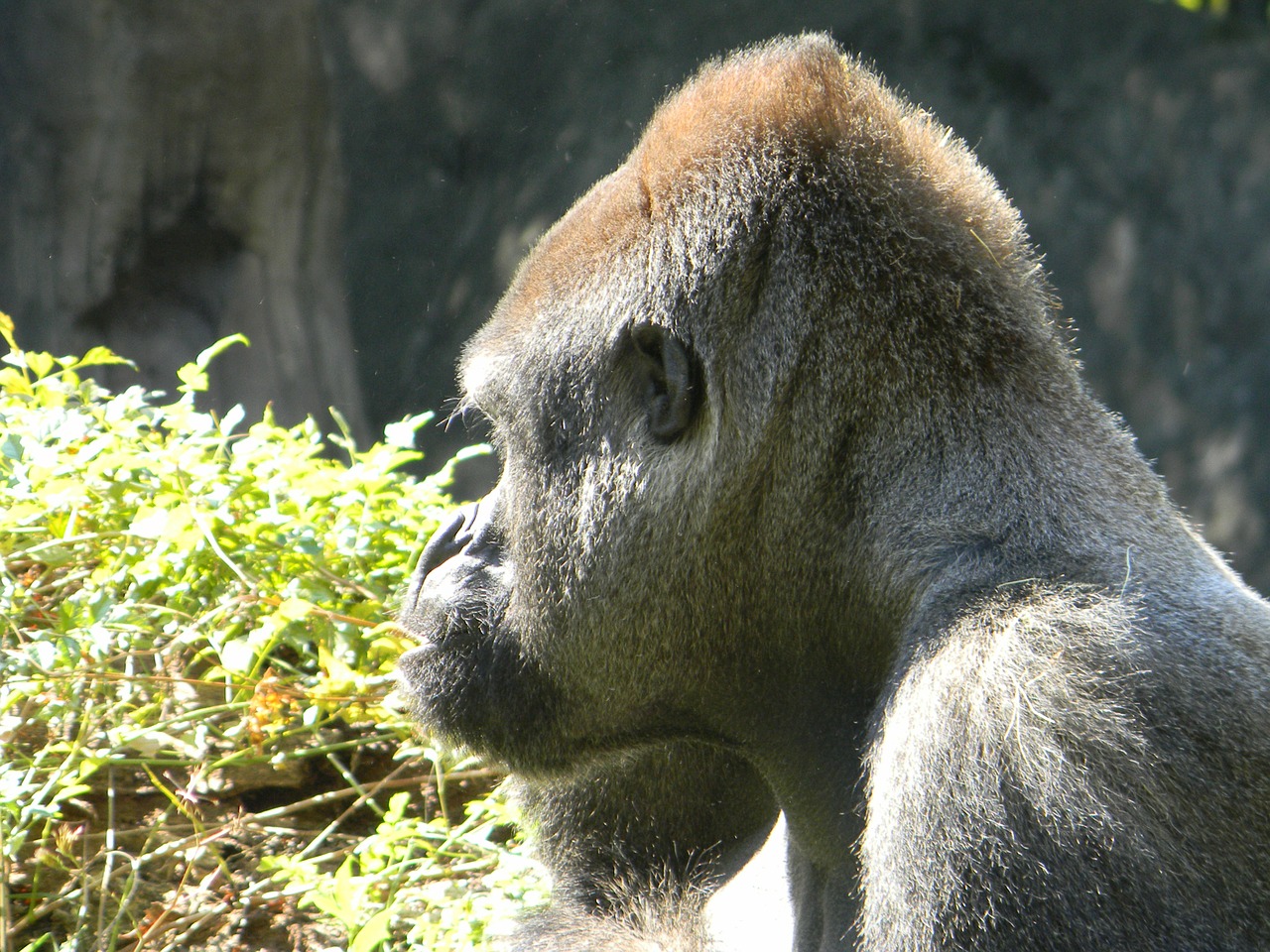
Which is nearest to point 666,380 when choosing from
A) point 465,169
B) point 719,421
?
point 719,421

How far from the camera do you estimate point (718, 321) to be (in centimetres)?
192

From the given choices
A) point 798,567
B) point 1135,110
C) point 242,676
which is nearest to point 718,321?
point 798,567

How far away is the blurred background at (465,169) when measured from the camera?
523 cm

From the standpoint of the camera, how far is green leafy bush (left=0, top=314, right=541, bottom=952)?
2.46 meters

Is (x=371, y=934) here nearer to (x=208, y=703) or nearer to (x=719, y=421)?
(x=208, y=703)

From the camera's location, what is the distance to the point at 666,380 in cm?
195

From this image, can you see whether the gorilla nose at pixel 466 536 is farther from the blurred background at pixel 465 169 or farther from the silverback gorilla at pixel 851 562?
the blurred background at pixel 465 169

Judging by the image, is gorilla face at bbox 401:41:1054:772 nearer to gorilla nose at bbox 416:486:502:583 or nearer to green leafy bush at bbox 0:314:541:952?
gorilla nose at bbox 416:486:502:583

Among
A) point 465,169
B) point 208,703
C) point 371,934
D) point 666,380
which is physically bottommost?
point 371,934

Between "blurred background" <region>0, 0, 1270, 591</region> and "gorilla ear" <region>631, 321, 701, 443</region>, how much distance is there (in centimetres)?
246

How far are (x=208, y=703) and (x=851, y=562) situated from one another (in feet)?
4.84

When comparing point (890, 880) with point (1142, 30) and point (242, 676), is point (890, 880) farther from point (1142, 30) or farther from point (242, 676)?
point (1142, 30)

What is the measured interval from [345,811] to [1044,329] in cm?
162

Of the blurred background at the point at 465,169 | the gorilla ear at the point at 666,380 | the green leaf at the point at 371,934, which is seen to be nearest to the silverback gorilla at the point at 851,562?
the gorilla ear at the point at 666,380
